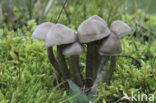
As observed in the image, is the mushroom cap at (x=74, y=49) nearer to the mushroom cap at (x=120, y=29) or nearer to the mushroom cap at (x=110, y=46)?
the mushroom cap at (x=110, y=46)

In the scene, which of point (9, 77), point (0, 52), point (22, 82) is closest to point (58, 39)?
point (22, 82)

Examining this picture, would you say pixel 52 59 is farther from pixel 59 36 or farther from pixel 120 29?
pixel 120 29

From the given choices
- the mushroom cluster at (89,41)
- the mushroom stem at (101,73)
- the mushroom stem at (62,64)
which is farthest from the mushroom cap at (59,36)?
the mushroom stem at (101,73)

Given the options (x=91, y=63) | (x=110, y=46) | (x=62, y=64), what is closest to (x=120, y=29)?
(x=110, y=46)

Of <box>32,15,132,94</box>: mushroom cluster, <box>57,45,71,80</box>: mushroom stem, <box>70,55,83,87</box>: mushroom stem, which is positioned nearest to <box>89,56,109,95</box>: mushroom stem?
<box>32,15,132,94</box>: mushroom cluster

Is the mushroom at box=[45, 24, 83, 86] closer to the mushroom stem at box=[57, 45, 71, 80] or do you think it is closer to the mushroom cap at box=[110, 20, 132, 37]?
the mushroom stem at box=[57, 45, 71, 80]

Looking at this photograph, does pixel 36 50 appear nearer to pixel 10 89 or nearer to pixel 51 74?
pixel 51 74
